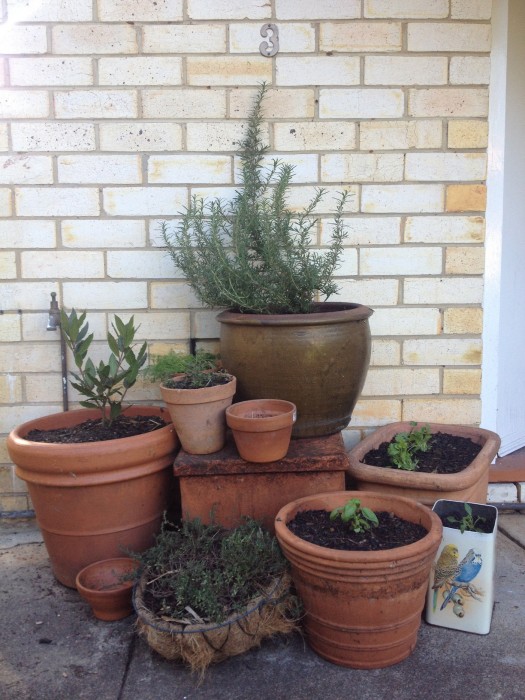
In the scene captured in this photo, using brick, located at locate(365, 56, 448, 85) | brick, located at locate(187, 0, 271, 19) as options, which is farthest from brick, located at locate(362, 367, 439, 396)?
brick, located at locate(187, 0, 271, 19)

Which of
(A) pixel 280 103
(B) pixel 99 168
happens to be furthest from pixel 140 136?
(A) pixel 280 103

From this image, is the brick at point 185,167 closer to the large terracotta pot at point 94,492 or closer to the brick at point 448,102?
the brick at point 448,102

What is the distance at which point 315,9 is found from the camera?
2793mm

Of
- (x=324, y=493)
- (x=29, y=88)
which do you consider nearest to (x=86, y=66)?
(x=29, y=88)

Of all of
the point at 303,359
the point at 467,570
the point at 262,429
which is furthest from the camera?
the point at 303,359

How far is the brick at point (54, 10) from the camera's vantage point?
2779 millimetres

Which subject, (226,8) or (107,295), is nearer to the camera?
(226,8)

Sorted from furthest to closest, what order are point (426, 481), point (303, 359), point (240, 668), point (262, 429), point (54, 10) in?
point (54, 10) → point (303, 359) → point (426, 481) → point (262, 429) → point (240, 668)

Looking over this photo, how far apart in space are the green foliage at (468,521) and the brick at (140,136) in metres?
1.85

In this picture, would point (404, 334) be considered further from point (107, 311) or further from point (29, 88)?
point (29, 88)

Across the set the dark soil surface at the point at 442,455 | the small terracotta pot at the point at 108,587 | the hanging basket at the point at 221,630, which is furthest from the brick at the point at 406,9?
the small terracotta pot at the point at 108,587

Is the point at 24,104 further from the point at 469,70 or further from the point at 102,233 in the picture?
the point at 469,70

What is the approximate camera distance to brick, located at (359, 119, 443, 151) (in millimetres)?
2855

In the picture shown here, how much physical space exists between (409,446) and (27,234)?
1.86 metres
